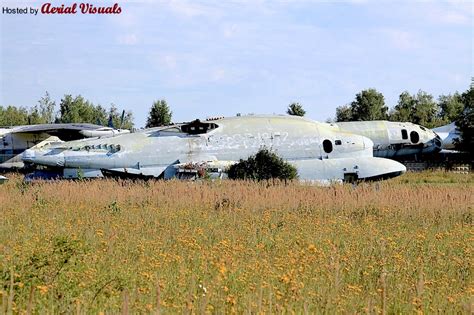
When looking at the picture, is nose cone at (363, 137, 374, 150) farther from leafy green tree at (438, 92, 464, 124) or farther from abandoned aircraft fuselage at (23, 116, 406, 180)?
leafy green tree at (438, 92, 464, 124)

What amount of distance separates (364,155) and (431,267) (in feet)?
61.3

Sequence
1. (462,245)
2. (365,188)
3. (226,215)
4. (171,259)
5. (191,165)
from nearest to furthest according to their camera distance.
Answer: (171,259)
(462,245)
(226,215)
(365,188)
(191,165)

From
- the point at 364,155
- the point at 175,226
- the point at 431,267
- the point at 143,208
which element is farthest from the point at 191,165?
the point at 431,267

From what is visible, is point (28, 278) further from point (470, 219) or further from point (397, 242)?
point (470, 219)

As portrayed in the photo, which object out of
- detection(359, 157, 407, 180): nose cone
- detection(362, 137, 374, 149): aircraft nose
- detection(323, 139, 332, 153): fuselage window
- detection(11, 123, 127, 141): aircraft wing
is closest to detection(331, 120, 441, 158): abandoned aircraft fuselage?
detection(362, 137, 374, 149): aircraft nose

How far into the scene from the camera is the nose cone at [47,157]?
81.3 ft

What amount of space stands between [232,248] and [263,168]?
1593cm

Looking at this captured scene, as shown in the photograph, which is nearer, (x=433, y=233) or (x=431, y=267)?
(x=431, y=267)

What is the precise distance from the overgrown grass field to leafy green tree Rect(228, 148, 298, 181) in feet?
13.5

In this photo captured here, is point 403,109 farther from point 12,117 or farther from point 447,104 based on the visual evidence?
point 12,117

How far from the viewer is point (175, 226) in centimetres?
1264

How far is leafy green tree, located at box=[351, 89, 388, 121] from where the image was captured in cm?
8075

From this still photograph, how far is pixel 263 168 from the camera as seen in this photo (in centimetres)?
2534

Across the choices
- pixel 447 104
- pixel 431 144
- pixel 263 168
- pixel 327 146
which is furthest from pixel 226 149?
pixel 447 104
